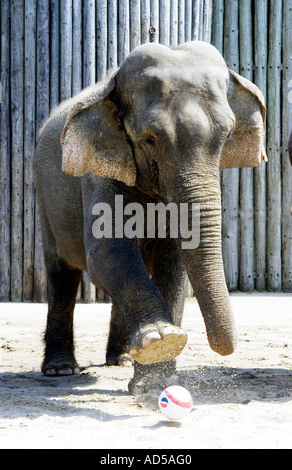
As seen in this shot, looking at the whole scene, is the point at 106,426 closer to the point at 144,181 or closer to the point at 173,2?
the point at 144,181

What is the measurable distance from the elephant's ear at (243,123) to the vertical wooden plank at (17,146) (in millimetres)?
5196

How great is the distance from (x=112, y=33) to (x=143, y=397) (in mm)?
6461

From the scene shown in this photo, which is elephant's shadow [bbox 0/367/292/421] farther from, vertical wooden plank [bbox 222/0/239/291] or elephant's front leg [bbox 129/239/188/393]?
vertical wooden plank [bbox 222/0/239/291]

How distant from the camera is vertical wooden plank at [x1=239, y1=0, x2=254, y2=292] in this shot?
11.1 m

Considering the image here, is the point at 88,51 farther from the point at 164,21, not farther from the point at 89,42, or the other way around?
the point at 164,21

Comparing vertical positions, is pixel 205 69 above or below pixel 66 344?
above

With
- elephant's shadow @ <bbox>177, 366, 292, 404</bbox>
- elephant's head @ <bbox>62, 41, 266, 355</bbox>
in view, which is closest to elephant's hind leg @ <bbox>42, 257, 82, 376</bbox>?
elephant's shadow @ <bbox>177, 366, 292, 404</bbox>

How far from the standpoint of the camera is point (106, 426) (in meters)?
3.88

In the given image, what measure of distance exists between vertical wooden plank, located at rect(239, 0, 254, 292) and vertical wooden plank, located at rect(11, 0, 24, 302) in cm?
311

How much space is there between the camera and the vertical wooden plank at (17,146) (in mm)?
9992

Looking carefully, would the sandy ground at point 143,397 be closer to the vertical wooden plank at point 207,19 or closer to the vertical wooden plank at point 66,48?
the vertical wooden plank at point 66,48

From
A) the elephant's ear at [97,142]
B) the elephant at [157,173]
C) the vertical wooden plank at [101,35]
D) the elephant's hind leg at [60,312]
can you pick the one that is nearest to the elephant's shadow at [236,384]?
the elephant at [157,173]

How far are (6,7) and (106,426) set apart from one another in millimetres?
7398
